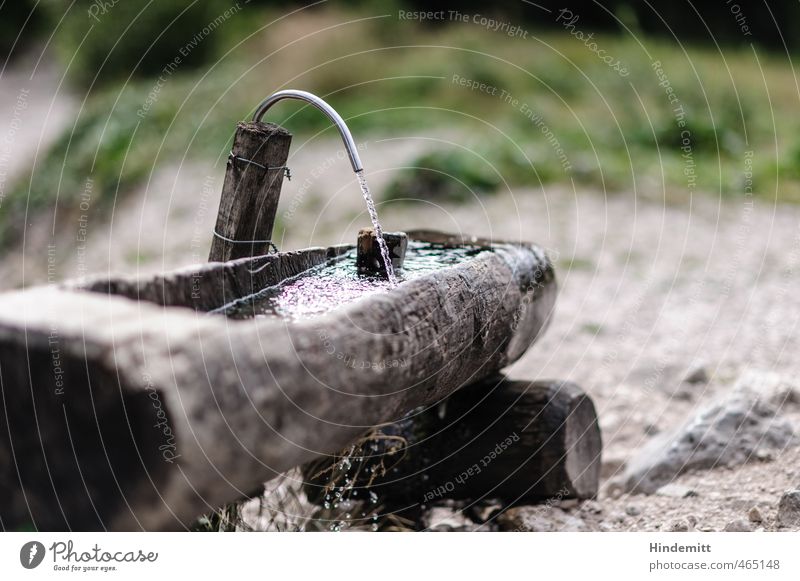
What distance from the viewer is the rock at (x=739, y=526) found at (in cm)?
271

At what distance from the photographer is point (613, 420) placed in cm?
400

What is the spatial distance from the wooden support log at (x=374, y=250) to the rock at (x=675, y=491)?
136cm

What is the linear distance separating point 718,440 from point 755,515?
563 mm

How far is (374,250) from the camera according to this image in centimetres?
276

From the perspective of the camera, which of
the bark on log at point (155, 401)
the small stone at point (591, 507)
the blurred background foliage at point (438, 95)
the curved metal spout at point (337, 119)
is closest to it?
the bark on log at point (155, 401)

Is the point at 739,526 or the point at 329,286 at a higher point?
the point at 329,286

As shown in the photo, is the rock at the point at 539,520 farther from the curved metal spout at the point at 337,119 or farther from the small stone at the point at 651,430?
the curved metal spout at the point at 337,119

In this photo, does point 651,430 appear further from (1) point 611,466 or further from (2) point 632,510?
(2) point 632,510

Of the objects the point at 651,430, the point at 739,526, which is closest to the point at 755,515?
the point at 739,526

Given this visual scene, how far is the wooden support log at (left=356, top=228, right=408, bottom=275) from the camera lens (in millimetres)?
2756

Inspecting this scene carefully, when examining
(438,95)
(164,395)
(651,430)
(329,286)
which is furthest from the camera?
(438,95)

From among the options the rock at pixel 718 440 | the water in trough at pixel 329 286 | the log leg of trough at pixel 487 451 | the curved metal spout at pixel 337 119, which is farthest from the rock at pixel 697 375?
the curved metal spout at pixel 337 119

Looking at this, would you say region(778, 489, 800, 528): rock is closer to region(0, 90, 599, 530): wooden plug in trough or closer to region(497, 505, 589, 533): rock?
region(497, 505, 589, 533): rock
